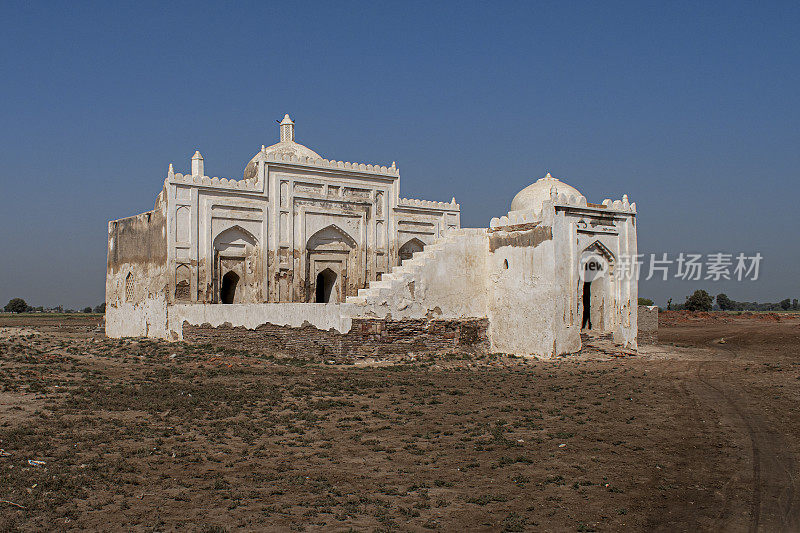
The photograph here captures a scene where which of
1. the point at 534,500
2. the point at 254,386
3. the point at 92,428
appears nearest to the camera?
the point at 534,500

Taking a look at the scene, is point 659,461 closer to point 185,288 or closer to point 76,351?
point 76,351

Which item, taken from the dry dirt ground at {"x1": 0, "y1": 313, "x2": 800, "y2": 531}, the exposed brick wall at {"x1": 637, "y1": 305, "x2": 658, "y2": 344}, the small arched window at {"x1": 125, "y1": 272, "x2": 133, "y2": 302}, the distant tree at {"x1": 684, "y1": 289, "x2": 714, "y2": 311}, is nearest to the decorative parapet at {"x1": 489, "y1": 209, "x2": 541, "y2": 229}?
the dry dirt ground at {"x1": 0, "y1": 313, "x2": 800, "y2": 531}

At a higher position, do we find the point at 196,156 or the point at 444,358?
the point at 196,156

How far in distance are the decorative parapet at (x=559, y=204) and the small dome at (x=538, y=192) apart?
120cm

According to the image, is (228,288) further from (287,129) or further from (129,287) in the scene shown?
(287,129)

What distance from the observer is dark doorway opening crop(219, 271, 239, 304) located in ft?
85.3

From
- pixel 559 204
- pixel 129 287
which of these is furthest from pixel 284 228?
pixel 559 204

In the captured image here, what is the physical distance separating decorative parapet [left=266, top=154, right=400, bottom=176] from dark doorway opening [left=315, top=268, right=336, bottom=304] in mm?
4493

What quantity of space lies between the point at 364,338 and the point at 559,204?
6334mm

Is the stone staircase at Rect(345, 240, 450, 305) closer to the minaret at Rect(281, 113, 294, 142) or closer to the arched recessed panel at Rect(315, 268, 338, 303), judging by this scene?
the arched recessed panel at Rect(315, 268, 338, 303)

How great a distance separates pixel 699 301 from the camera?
5894 centimetres

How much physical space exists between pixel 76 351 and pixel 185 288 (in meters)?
5.01

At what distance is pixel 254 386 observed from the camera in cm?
1304

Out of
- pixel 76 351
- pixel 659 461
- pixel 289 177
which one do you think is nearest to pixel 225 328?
pixel 76 351
